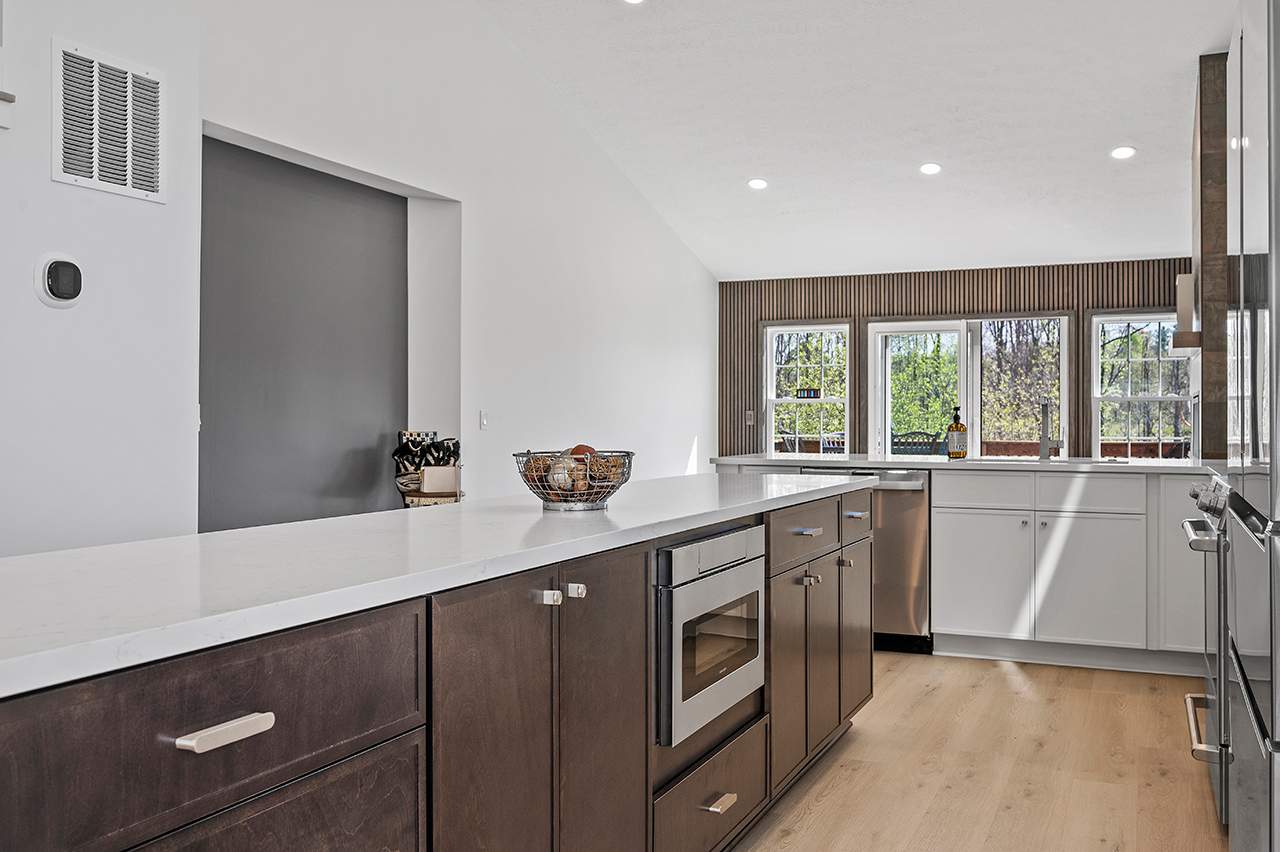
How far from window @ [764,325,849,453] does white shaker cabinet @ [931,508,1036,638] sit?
294cm

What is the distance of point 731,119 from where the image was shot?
555 centimetres

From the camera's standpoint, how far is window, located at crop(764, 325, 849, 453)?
312 inches

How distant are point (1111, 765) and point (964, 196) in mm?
3787

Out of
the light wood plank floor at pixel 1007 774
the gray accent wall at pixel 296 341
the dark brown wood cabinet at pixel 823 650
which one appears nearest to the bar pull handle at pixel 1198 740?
the light wood plank floor at pixel 1007 774

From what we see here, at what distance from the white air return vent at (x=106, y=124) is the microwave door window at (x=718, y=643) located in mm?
1903

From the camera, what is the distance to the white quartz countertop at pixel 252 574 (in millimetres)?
961

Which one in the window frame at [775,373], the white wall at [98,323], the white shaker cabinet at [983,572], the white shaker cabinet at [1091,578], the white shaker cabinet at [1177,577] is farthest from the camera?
the window frame at [775,373]

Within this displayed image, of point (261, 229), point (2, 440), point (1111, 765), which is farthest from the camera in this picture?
point (261, 229)

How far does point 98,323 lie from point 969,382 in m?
6.19

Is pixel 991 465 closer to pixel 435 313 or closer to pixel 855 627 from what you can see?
pixel 855 627

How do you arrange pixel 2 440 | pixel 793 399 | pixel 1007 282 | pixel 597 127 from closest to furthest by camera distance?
pixel 2 440
pixel 597 127
pixel 1007 282
pixel 793 399

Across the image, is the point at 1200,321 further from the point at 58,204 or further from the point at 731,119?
the point at 58,204

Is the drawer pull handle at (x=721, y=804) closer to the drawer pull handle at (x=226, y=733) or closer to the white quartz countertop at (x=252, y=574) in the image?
the white quartz countertop at (x=252, y=574)

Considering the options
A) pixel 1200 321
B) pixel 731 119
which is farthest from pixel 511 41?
pixel 1200 321
